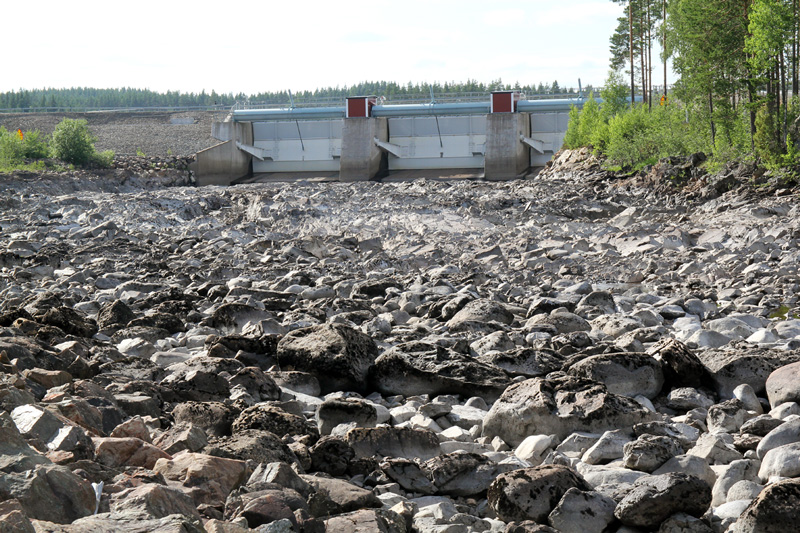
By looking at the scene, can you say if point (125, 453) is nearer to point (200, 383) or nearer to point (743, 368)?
point (200, 383)

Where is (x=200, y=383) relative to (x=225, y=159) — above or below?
below

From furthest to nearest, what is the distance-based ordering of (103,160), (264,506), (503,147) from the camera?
(103,160) < (503,147) < (264,506)

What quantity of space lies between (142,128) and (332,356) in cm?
6199

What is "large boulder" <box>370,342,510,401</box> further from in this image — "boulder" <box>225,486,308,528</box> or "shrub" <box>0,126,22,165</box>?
"shrub" <box>0,126,22,165</box>

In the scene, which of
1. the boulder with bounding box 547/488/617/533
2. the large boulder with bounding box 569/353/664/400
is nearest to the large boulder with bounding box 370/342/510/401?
the large boulder with bounding box 569/353/664/400

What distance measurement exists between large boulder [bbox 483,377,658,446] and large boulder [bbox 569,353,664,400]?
728 millimetres

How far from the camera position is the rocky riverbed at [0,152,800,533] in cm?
438

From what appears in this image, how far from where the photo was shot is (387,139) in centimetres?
4681

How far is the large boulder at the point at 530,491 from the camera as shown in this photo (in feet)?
15.3

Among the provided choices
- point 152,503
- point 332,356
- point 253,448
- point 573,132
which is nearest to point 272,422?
point 253,448

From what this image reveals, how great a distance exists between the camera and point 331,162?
47.4 m

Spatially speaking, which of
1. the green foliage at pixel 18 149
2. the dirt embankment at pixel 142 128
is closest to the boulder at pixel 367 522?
the green foliage at pixel 18 149

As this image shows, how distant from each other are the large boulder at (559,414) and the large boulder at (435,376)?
1.00 metres

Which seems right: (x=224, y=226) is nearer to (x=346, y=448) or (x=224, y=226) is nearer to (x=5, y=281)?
(x=5, y=281)
